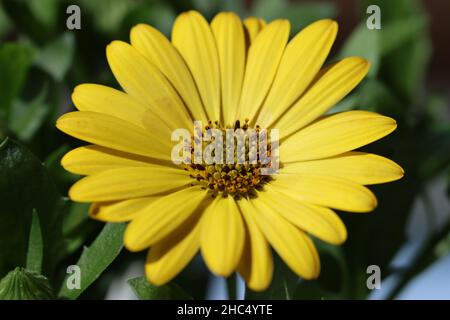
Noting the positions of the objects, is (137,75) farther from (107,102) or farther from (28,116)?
(28,116)

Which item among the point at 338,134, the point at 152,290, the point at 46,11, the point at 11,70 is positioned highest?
the point at 46,11

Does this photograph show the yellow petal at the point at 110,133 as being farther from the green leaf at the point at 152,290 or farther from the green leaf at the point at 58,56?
the green leaf at the point at 58,56

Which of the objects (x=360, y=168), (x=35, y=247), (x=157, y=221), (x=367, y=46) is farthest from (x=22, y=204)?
(x=367, y=46)

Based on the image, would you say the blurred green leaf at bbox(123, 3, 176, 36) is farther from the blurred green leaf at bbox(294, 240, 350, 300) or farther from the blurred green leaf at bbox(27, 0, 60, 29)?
the blurred green leaf at bbox(294, 240, 350, 300)

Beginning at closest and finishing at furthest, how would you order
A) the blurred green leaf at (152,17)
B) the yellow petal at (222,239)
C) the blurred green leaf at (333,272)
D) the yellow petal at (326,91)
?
the yellow petal at (222,239) < the yellow petal at (326,91) < the blurred green leaf at (333,272) < the blurred green leaf at (152,17)

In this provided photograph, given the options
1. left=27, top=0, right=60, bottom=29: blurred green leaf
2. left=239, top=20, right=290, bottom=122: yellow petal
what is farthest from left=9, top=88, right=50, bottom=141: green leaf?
left=239, top=20, right=290, bottom=122: yellow petal

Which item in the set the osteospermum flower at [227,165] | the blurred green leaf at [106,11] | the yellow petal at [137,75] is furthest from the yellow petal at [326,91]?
the blurred green leaf at [106,11]

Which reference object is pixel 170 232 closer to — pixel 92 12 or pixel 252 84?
pixel 252 84
